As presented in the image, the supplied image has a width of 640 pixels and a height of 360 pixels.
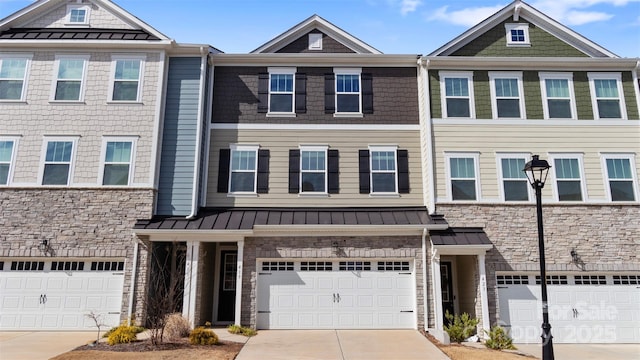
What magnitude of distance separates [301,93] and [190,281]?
7.23 m

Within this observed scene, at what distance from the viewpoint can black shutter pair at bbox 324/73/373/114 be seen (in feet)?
50.0

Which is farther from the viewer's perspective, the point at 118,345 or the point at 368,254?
the point at 368,254

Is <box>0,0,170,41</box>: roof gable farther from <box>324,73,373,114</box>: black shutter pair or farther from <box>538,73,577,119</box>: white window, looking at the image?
<box>538,73,577,119</box>: white window

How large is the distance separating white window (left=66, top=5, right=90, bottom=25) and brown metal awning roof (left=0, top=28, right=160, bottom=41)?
33 centimetres

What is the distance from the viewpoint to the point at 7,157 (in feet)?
45.4

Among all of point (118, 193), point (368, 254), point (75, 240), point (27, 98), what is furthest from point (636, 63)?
point (27, 98)

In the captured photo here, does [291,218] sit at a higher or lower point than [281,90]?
lower

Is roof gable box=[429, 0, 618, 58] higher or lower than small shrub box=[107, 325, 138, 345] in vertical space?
higher

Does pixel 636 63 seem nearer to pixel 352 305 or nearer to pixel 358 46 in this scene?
pixel 358 46

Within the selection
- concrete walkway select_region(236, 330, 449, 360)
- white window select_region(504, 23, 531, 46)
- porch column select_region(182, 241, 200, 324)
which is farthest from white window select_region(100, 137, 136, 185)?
white window select_region(504, 23, 531, 46)

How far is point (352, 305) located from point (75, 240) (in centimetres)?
861

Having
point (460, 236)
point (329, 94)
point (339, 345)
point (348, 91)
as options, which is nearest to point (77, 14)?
point (329, 94)

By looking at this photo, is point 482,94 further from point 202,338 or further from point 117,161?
point 117,161

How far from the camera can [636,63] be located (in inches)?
581
